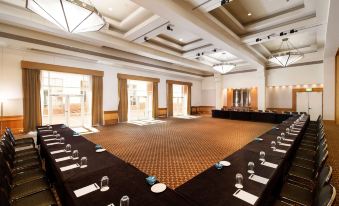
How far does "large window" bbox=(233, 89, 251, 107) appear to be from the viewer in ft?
44.2

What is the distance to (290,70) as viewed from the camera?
1138 cm

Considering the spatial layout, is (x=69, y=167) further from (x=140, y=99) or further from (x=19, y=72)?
(x=140, y=99)

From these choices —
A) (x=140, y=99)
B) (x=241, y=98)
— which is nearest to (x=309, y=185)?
(x=140, y=99)

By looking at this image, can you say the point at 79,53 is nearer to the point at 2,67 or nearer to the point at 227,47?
the point at 2,67

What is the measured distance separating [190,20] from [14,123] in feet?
26.4

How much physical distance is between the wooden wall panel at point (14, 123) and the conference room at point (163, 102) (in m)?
0.04

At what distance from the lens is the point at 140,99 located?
12.4 meters

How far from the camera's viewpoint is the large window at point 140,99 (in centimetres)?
1193

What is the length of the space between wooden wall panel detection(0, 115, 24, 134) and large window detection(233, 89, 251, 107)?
1405 centimetres

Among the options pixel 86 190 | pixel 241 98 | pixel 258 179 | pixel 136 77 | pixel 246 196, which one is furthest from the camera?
pixel 241 98

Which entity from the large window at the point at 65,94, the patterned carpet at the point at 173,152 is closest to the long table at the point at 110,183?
the patterned carpet at the point at 173,152

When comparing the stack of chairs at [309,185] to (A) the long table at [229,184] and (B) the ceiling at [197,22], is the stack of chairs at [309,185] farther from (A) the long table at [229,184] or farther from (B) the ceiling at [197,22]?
(B) the ceiling at [197,22]

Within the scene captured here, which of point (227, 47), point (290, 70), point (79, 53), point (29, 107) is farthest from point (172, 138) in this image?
point (290, 70)

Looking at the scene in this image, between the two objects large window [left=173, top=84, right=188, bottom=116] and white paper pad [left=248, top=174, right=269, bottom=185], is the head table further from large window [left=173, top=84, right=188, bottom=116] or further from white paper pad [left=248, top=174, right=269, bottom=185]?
large window [left=173, top=84, right=188, bottom=116]
